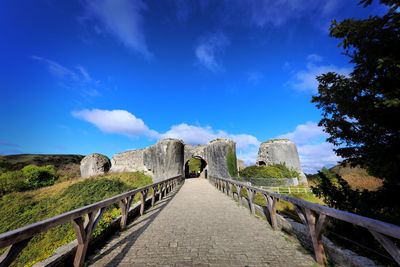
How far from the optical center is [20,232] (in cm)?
195

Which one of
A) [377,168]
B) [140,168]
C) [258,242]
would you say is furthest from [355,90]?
[140,168]

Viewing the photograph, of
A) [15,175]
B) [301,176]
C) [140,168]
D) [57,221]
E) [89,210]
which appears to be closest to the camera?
[57,221]

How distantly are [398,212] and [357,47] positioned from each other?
3353 millimetres

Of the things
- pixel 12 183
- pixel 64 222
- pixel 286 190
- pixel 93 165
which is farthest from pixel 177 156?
pixel 64 222

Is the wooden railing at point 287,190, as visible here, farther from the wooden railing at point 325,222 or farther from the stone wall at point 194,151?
the wooden railing at point 325,222

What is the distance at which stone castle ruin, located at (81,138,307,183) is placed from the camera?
896 inches

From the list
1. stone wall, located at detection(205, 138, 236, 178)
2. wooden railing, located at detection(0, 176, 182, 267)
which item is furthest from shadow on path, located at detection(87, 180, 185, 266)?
stone wall, located at detection(205, 138, 236, 178)

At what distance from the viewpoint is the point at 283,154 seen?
92.9ft

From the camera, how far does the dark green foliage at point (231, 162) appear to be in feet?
76.4

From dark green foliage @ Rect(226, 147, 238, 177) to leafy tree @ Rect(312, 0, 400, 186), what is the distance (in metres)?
18.8

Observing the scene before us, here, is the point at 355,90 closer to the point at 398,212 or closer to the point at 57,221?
the point at 398,212

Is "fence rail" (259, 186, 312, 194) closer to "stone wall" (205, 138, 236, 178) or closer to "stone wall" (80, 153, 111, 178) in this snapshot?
"stone wall" (205, 138, 236, 178)

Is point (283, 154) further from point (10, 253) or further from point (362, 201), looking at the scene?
point (10, 253)

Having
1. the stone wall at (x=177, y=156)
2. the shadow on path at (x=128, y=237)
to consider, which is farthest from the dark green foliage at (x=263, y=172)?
the shadow on path at (x=128, y=237)
